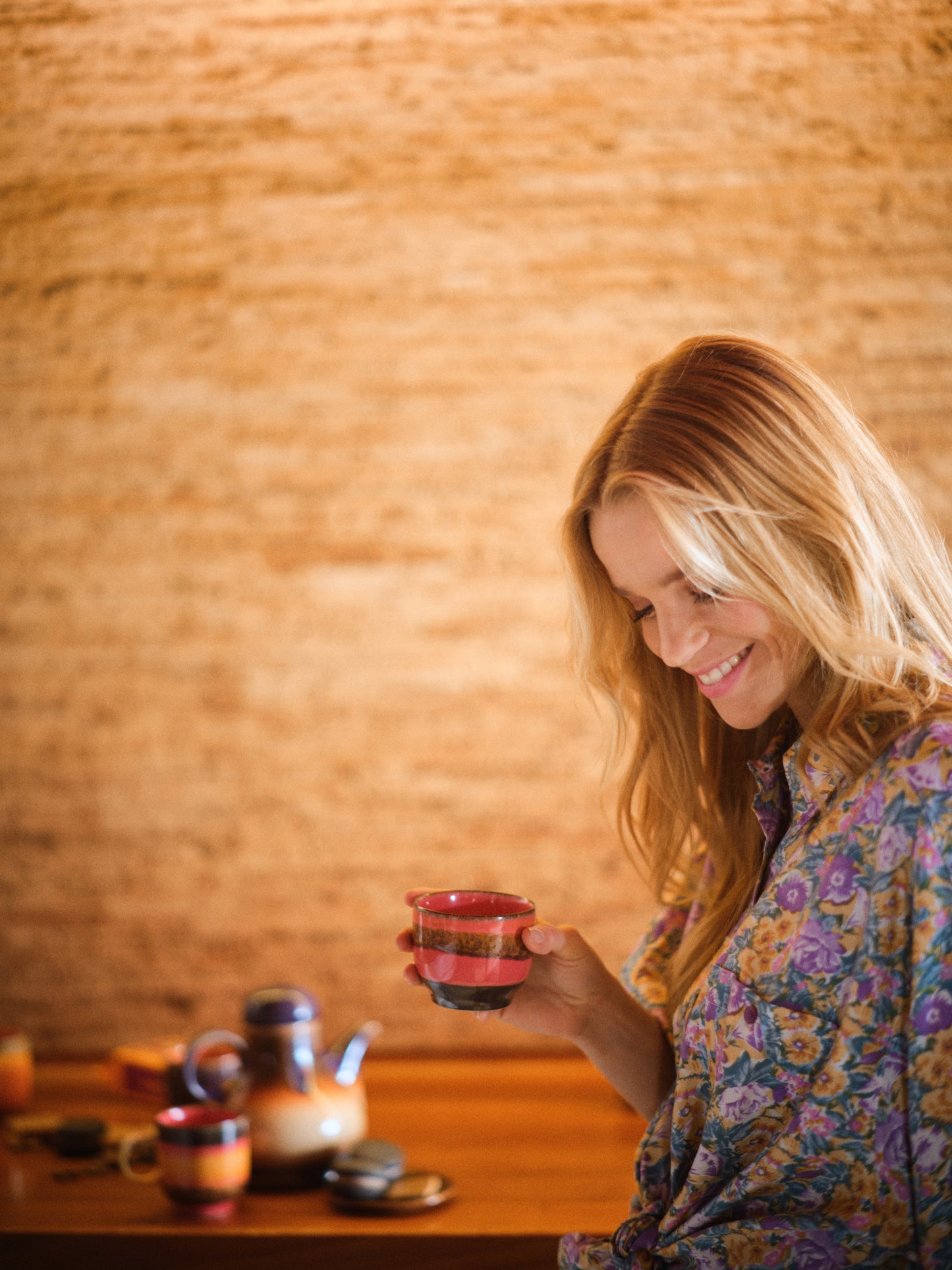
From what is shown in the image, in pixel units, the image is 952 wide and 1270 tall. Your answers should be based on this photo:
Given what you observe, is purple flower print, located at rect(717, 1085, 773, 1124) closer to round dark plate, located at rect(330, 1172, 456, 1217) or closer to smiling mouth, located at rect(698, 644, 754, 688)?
smiling mouth, located at rect(698, 644, 754, 688)

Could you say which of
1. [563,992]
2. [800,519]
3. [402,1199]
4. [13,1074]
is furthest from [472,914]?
[13,1074]

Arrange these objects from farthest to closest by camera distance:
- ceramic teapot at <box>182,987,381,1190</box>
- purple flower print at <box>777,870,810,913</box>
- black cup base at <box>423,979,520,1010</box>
A: ceramic teapot at <box>182,987,381,1190</box> < black cup base at <box>423,979,520,1010</box> < purple flower print at <box>777,870,810,913</box>

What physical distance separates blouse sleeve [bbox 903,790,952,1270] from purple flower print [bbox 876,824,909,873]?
2cm

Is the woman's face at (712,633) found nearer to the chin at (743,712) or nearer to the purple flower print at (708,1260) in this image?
the chin at (743,712)

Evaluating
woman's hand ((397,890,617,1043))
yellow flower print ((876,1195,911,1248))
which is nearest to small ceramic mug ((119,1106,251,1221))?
woman's hand ((397,890,617,1043))

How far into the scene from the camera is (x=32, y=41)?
201 centimetres

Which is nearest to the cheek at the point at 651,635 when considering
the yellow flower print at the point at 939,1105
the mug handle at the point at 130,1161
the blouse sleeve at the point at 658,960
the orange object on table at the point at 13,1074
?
the blouse sleeve at the point at 658,960

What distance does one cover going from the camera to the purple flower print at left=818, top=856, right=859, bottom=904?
101 centimetres

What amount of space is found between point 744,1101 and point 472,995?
27 centimetres

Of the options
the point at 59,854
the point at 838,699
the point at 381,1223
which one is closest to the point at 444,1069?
the point at 381,1223

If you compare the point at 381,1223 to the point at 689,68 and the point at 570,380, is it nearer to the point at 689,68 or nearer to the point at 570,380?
the point at 570,380

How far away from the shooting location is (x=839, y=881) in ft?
3.35

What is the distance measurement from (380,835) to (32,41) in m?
1.49

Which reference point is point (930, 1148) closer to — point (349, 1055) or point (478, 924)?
point (478, 924)
